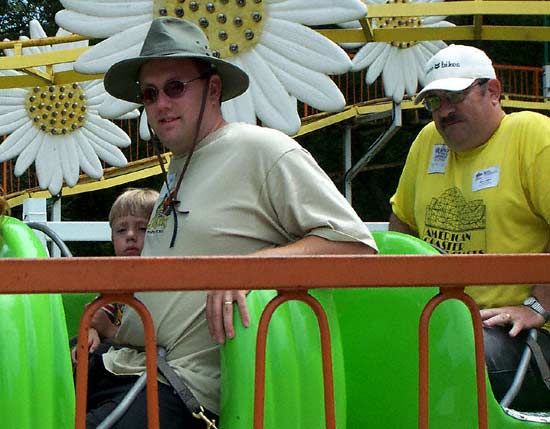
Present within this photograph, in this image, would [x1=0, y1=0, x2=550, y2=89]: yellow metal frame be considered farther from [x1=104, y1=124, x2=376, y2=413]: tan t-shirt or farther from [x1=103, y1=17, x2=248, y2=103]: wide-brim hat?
[x1=104, y1=124, x2=376, y2=413]: tan t-shirt

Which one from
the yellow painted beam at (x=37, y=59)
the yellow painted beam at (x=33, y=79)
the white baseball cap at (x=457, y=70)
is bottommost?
the white baseball cap at (x=457, y=70)

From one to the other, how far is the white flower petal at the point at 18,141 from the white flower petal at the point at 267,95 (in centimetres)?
217

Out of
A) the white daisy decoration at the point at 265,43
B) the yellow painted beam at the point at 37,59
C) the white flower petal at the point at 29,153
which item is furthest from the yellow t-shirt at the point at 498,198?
the white flower petal at the point at 29,153

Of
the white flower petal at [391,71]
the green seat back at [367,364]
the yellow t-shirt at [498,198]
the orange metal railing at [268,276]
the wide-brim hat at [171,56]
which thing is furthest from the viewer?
the white flower petal at [391,71]

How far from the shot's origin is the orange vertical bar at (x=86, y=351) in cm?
142

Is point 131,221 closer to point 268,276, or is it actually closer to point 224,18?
point 224,18

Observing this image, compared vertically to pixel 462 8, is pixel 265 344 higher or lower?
lower

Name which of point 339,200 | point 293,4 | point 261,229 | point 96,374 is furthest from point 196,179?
point 293,4

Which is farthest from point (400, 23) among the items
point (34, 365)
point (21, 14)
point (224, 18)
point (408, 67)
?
point (21, 14)

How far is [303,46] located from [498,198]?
732 mm

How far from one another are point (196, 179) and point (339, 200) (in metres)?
0.34

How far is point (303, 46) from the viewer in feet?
8.18

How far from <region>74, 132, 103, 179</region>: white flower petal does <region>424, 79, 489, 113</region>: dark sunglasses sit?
6.48 ft

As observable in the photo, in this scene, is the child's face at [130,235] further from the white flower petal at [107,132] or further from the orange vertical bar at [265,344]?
the white flower petal at [107,132]
